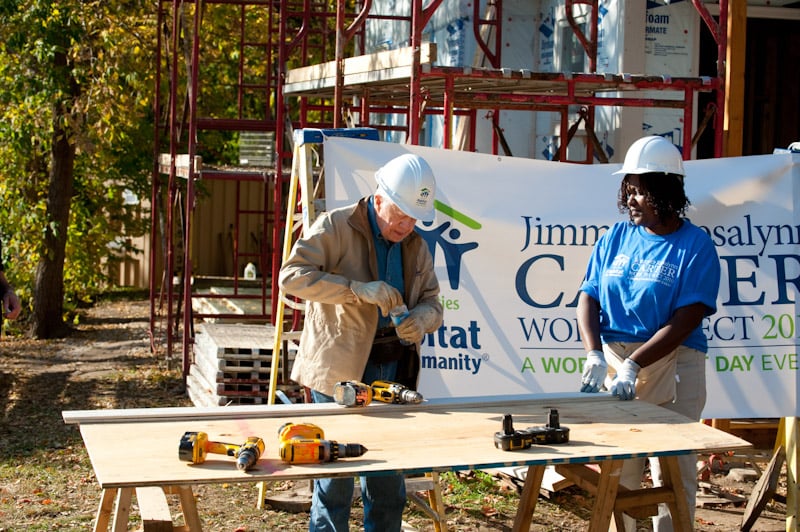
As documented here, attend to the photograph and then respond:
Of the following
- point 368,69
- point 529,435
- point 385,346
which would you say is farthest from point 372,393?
point 368,69

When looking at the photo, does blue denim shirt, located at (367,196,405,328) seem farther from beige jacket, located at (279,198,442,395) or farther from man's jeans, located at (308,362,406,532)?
man's jeans, located at (308,362,406,532)

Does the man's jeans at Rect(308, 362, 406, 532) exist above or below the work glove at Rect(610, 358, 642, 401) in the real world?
below

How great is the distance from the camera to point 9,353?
42.2 ft

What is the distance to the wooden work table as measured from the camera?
137 inches

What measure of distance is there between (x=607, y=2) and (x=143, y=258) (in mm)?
13989

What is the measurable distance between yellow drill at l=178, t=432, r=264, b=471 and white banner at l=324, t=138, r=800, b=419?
9.88 feet

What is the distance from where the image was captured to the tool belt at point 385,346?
15.3ft

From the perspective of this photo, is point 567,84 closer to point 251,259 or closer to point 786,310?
point 786,310

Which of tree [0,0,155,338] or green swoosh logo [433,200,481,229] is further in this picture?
tree [0,0,155,338]

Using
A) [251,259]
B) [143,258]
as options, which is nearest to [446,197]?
[143,258]

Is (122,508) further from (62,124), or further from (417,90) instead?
(62,124)

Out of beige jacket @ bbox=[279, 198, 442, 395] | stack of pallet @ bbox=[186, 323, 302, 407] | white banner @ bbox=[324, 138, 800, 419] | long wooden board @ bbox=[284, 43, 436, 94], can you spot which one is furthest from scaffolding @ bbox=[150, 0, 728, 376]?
beige jacket @ bbox=[279, 198, 442, 395]

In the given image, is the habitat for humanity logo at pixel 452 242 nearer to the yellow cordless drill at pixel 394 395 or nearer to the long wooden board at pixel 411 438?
the long wooden board at pixel 411 438

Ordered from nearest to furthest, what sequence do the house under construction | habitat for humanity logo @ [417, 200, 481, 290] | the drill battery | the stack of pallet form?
the drill battery → habitat for humanity logo @ [417, 200, 481, 290] → the house under construction → the stack of pallet
